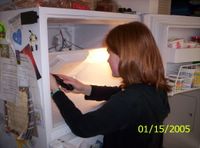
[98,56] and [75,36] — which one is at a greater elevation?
[75,36]

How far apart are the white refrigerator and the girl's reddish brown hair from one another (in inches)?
5.9

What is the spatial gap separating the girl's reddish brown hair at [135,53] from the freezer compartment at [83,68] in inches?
9.2

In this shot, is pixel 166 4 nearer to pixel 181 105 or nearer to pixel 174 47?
pixel 174 47

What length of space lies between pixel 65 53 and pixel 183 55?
78cm

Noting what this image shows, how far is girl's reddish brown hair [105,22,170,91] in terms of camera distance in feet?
3.13

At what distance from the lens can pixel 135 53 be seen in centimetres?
95

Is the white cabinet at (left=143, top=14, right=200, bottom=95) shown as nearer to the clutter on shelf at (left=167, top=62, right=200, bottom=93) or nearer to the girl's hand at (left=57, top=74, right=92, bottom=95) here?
the clutter on shelf at (left=167, top=62, right=200, bottom=93)

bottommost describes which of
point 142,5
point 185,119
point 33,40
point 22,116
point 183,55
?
point 185,119

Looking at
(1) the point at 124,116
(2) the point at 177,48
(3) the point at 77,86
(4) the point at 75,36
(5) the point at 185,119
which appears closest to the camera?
(1) the point at 124,116

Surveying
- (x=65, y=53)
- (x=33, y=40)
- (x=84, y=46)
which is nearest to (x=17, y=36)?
(x=33, y=40)

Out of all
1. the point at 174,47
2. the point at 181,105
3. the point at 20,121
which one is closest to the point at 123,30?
the point at 174,47

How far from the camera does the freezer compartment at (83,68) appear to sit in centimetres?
112

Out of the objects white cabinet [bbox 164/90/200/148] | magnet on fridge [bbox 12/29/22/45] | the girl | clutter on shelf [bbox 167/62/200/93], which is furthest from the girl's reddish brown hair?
white cabinet [bbox 164/90/200/148]

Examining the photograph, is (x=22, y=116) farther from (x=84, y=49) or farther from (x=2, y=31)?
(x=84, y=49)
